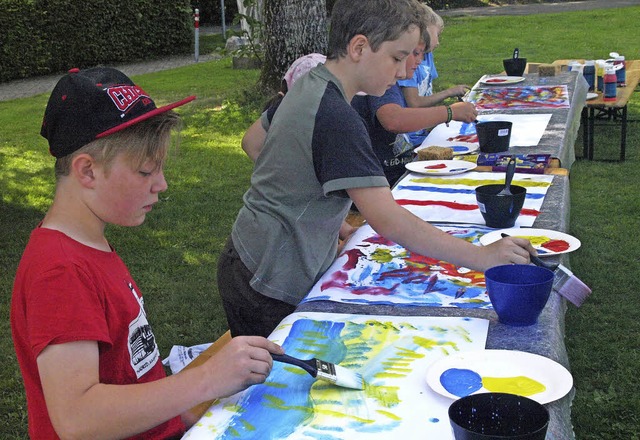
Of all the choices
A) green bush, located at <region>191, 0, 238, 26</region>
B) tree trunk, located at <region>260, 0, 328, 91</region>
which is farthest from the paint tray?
green bush, located at <region>191, 0, 238, 26</region>

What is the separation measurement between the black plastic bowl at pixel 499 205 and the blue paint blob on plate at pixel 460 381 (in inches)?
41.2

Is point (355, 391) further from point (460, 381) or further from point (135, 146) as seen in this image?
point (135, 146)

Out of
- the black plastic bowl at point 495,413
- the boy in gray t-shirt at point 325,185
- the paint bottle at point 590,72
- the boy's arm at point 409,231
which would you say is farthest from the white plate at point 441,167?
the paint bottle at point 590,72

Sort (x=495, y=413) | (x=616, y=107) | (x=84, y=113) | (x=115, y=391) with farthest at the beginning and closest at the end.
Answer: (x=616, y=107), (x=84, y=113), (x=115, y=391), (x=495, y=413)

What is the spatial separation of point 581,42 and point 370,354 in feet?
46.0

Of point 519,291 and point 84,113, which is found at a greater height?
point 84,113

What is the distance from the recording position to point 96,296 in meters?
1.68

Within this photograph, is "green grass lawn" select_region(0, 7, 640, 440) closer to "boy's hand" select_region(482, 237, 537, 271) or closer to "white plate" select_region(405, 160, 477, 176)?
"white plate" select_region(405, 160, 477, 176)

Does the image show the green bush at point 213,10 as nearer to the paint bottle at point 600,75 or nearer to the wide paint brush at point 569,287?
the paint bottle at point 600,75

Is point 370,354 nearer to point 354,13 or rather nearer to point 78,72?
point 78,72

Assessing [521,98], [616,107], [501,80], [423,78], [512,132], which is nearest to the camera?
[512,132]

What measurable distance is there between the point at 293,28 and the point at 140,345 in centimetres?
767

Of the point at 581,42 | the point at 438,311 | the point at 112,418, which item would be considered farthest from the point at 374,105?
the point at 581,42

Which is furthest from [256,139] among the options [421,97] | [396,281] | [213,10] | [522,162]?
[213,10]
